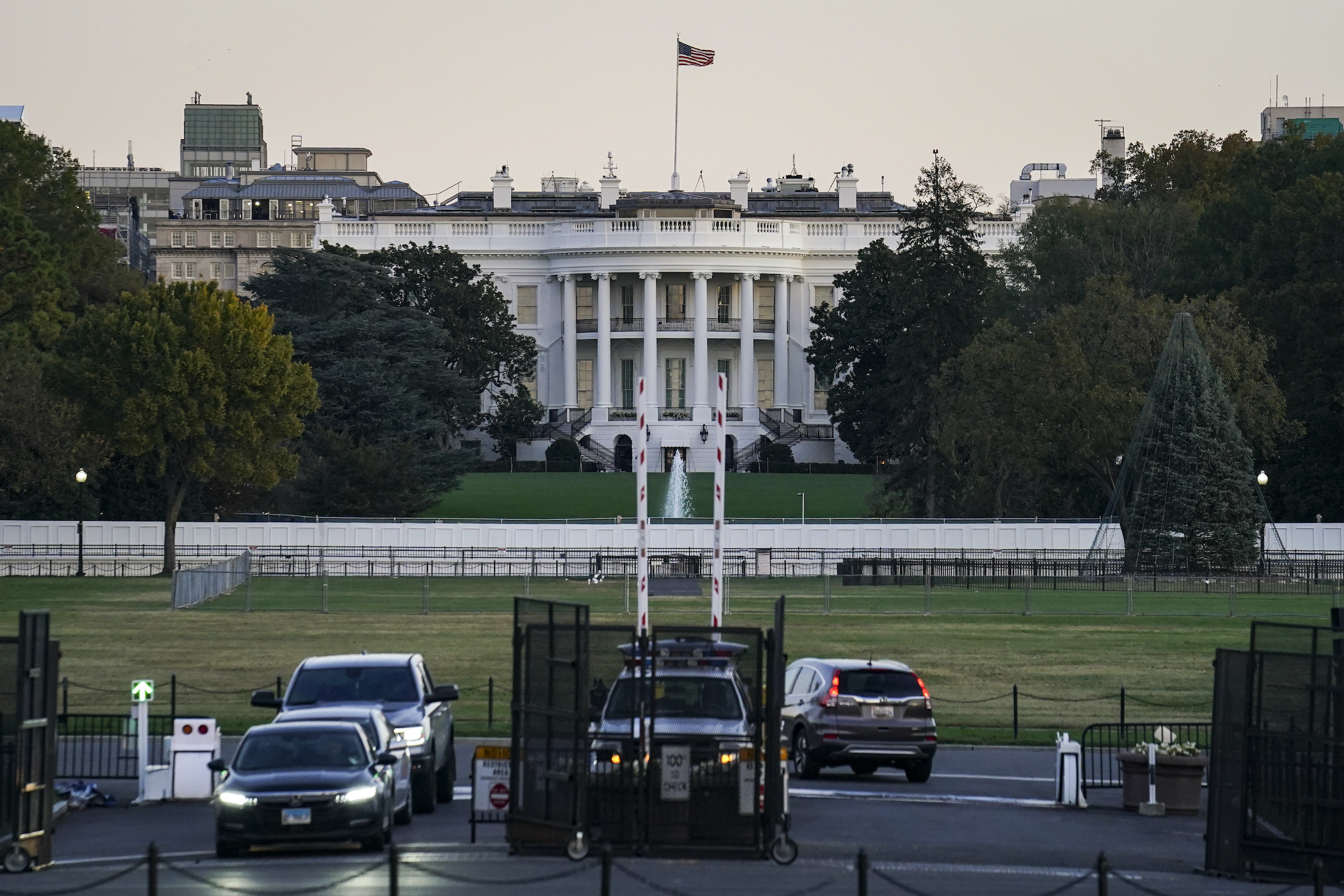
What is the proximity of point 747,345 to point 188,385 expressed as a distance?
→ 63.6 metres

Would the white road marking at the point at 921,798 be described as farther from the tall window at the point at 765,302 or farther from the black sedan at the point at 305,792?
the tall window at the point at 765,302

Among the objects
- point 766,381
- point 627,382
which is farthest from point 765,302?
point 627,382

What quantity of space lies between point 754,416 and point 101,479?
5227 centimetres

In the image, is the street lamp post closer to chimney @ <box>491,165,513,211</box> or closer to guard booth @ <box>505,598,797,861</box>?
guard booth @ <box>505,598,797,861</box>

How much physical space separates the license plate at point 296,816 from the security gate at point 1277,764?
7557 millimetres

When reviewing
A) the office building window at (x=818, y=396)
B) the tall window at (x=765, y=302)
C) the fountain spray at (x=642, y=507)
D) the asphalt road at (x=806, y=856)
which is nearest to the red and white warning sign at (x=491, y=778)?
the asphalt road at (x=806, y=856)

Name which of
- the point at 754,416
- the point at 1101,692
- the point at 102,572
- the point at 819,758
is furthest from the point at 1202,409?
the point at 754,416

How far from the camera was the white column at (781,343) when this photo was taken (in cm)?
11850

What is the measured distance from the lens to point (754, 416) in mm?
114188

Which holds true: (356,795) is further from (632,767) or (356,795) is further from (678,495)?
(678,495)

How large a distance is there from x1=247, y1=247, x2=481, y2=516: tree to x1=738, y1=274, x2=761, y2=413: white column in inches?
1073

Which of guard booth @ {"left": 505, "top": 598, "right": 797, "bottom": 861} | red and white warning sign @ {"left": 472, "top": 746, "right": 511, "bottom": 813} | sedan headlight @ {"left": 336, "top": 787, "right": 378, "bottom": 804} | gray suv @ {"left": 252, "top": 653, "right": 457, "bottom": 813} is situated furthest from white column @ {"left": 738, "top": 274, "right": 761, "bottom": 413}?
guard booth @ {"left": 505, "top": 598, "right": 797, "bottom": 861}

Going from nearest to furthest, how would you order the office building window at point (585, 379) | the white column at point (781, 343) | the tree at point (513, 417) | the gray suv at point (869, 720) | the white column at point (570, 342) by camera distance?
the gray suv at point (869, 720), the tree at point (513, 417), the white column at point (781, 343), the white column at point (570, 342), the office building window at point (585, 379)

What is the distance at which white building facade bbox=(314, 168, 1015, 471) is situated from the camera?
117 metres
